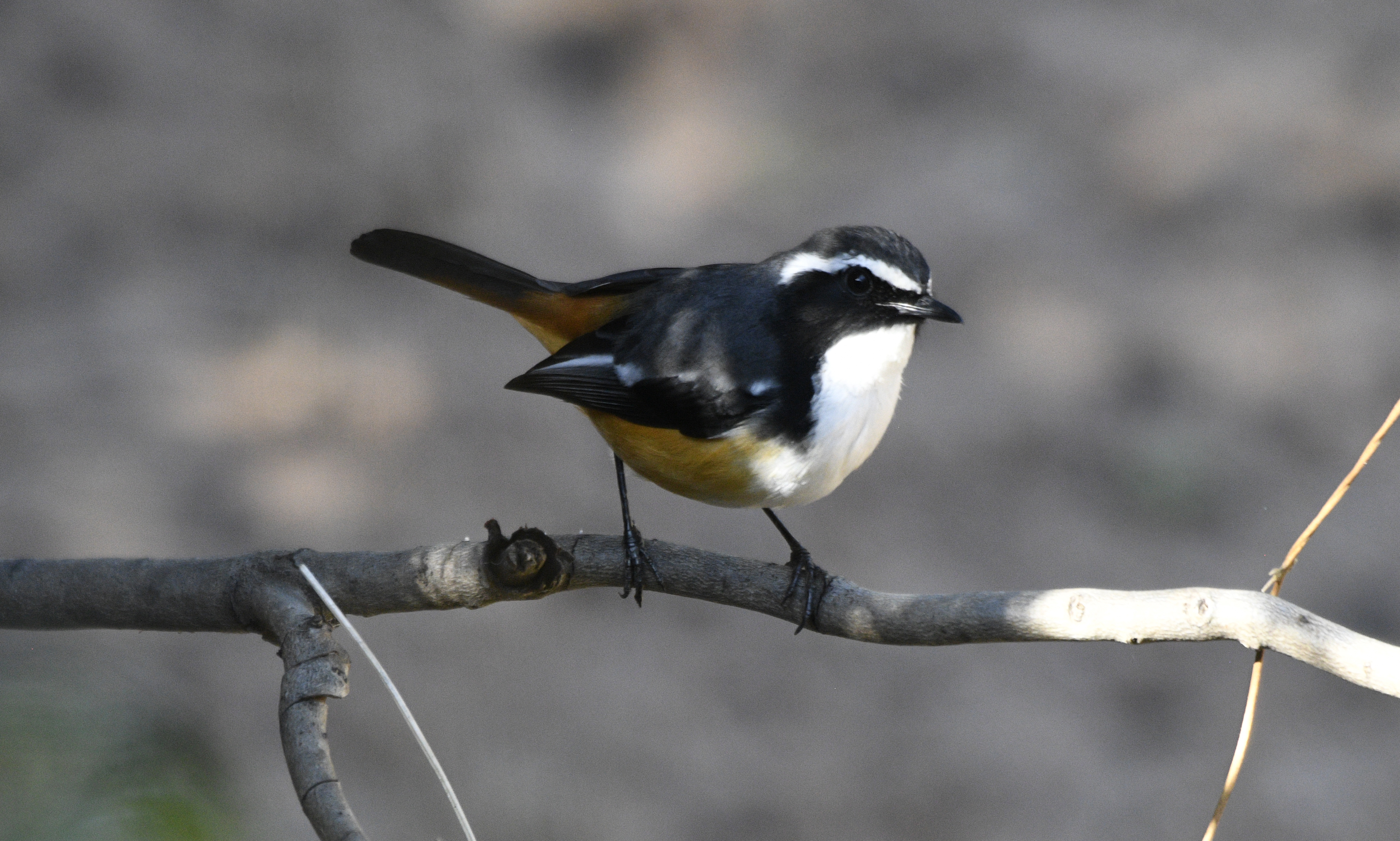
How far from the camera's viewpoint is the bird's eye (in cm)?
258

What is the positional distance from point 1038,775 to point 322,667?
3161 millimetres

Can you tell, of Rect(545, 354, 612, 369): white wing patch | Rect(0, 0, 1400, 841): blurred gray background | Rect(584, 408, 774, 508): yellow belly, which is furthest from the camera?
Rect(0, 0, 1400, 841): blurred gray background

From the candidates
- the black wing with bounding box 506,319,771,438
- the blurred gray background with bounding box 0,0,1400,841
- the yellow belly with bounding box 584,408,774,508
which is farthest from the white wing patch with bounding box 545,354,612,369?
the blurred gray background with bounding box 0,0,1400,841

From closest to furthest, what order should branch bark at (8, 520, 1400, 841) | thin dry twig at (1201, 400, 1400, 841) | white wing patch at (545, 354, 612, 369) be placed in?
thin dry twig at (1201, 400, 1400, 841)
branch bark at (8, 520, 1400, 841)
white wing patch at (545, 354, 612, 369)

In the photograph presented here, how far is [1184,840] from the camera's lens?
420 cm

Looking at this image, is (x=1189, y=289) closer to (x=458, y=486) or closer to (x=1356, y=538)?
(x=1356, y=538)

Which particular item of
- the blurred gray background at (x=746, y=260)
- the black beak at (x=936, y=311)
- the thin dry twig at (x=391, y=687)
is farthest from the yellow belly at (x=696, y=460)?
the blurred gray background at (x=746, y=260)

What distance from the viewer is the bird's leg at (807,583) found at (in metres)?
2.41

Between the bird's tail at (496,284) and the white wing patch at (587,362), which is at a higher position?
the bird's tail at (496,284)

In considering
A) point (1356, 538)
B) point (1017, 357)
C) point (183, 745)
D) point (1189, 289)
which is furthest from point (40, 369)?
point (1356, 538)

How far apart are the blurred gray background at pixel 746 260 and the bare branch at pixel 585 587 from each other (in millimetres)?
2045

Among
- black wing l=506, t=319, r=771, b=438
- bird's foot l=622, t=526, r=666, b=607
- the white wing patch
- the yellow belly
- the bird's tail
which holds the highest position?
the bird's tail

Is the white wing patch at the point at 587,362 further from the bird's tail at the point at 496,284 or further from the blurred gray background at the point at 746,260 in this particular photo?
the blurred gray background at the point at 746,260

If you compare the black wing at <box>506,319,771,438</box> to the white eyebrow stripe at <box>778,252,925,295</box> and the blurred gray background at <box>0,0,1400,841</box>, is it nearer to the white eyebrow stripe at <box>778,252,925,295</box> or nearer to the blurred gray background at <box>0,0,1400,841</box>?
the white eyebrow stripe at <box>778,252,925,295</box>
